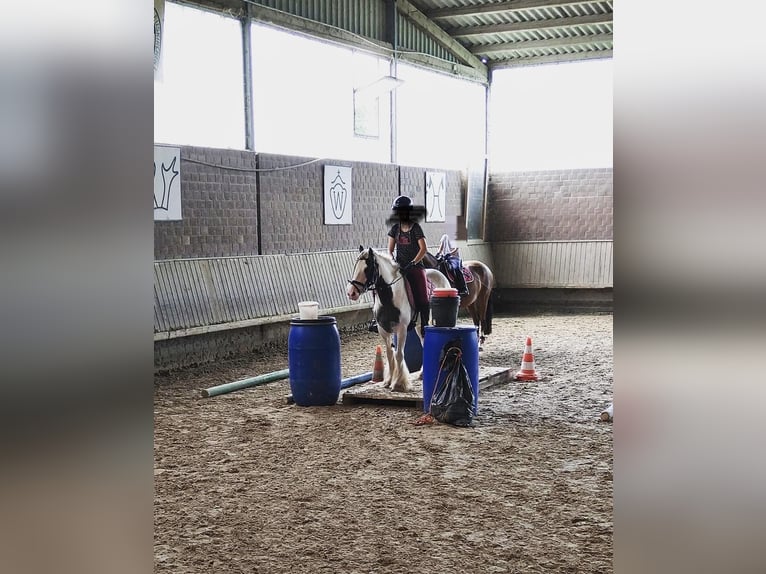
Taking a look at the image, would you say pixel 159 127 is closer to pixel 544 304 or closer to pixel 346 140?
pixel 346 140

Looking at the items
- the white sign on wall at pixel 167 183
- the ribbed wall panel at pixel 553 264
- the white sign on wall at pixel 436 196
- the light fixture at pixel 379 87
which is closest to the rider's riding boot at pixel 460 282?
the white sign on wall at pixel 167 183

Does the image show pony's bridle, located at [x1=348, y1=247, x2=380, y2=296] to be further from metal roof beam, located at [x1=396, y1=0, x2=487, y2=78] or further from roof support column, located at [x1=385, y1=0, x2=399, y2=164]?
metal roof beam, located at [x1=396, y1=0, x2=487, y2=78]

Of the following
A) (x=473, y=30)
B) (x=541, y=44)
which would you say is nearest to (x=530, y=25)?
(x=541, y=44)

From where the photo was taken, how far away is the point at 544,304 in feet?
63.4

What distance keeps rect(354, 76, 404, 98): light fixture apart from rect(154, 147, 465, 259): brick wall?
1.24 meters

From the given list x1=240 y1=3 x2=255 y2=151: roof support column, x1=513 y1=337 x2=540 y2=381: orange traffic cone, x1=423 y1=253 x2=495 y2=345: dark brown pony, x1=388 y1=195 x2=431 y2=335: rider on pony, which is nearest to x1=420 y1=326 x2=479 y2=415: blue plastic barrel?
x1=388 y1=195 x2=431 y2=335: rider on pony

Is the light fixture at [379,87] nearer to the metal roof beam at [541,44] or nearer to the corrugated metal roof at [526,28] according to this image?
the corrugated metal roof at [526,28]

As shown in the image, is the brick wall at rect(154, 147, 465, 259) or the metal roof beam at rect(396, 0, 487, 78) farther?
the metal roof beam at rect(396, 0, 487, 78)

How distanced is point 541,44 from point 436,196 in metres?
4.06

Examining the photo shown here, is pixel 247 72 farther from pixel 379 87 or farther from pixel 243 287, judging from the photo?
pixel 379 87

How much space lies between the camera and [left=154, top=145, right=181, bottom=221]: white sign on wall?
1070cm

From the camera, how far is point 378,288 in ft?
29.5
